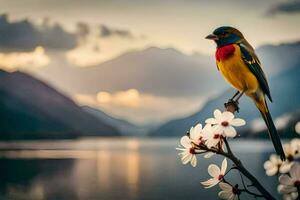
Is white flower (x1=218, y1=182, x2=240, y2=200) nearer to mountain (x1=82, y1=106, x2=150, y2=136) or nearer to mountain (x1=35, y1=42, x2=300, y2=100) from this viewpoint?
mountain (x1=35, y1=42, x2=300, y2=100)

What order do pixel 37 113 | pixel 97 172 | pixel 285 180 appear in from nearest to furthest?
pixel 285 180, pixel 37 113, pixel 97 172

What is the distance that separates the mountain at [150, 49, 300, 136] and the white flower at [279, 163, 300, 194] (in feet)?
8.85

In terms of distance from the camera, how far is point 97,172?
22.9ft

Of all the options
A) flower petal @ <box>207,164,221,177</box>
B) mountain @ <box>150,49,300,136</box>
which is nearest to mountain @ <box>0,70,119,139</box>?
mountain @ <box>150,49,300,136</box>

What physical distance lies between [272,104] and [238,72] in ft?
6.46

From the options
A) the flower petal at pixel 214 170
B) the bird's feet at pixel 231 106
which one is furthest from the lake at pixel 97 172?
the flower petal at pixel 214 170

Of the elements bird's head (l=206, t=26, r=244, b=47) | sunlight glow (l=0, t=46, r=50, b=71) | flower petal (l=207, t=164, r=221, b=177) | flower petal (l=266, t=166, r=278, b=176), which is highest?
sunlight glow (l=0, t=46, r=50, b=71)

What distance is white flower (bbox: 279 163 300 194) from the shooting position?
74cm

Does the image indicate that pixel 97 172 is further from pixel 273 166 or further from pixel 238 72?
pixel 273 166

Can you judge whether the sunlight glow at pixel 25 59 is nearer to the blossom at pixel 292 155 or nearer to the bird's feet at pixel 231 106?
the bird's feet at pixel 231 106

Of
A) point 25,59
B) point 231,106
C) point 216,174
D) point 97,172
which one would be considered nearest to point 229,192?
point 216,174

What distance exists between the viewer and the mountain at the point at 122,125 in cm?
416

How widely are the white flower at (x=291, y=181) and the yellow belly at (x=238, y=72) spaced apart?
109 cm

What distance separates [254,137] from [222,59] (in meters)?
2.16
